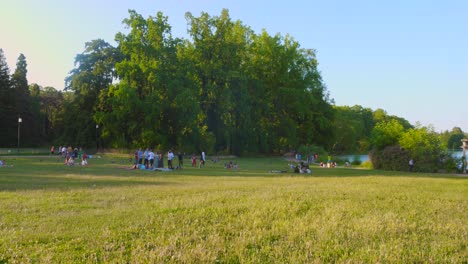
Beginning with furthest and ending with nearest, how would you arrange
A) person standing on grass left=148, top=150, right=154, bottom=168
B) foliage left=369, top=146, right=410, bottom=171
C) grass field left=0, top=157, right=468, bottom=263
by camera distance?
foliage left=369, top=146, right=410, bottom=171 < person standing on grass left=148, top=150, right=154, bottom=168 < grass field left=0, top=157, right=468, bottom=263

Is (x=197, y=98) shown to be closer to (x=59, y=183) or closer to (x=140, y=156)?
(x=140, y=156)

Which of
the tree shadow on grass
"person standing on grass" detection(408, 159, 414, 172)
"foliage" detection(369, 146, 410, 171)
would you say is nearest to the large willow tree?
"foliage" detection(369, 146, 410, 171)

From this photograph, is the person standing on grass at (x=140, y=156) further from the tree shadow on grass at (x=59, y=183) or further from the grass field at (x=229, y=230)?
the grass field at (x=229, y=230)

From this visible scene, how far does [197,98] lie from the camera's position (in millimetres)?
54469

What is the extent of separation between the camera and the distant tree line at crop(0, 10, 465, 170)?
48969mm

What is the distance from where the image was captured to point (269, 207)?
31.3 feet

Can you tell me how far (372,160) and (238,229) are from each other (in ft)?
110

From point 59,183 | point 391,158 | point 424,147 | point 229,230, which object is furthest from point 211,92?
point 229,230

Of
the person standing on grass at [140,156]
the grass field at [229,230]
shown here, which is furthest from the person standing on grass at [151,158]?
the grass field at [229,230]

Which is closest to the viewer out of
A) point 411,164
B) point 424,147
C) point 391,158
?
point 411,164

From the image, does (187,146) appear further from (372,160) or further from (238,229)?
(238,229)

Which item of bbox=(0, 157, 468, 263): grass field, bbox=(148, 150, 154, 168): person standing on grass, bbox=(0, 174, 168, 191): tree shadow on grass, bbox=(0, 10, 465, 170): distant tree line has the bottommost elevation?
bbox=(0, 174, 168, 191): tree shadow on grass

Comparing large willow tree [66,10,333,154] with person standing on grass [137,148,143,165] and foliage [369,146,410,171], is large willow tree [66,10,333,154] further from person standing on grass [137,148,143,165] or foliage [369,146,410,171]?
foliage [369,146,410,171]

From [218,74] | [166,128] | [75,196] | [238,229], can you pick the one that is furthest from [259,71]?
[238,229]
